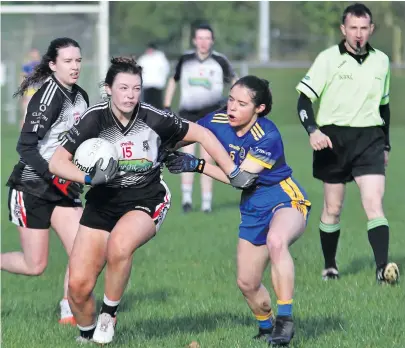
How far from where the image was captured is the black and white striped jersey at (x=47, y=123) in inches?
328

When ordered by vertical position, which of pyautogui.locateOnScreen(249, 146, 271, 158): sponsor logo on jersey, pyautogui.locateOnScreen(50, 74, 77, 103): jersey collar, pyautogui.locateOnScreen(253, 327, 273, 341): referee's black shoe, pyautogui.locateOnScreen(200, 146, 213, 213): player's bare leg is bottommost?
pyautogui.locateOnScreen(200, 146, 213, 213): player's bare leg

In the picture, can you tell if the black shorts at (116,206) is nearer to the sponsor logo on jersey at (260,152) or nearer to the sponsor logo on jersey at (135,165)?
the sponsor logo on jersey at (135,165)

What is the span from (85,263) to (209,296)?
82.5 inches

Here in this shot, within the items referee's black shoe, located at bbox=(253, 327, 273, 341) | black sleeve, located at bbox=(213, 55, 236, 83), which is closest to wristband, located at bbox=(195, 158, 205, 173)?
referee's black shoe, located at bbox=(253, 327, 273, 341)

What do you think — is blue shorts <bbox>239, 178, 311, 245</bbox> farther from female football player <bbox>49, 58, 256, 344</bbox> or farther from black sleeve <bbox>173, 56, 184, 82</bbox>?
black sleeve <bbox>173, 56, 184, 82</bbox>

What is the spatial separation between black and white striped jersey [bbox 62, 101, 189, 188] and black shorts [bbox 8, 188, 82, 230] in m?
1.26

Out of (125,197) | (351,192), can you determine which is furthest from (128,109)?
(351,192)

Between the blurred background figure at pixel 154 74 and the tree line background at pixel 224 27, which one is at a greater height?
the tree line background at pixel 224 27

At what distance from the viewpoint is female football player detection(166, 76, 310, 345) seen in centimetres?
757

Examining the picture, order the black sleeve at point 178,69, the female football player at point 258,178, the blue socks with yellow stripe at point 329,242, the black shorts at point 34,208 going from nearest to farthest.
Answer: the female football player at point 258,178 < the black shorts at point 34,208 < the blue socks with yellow stripe at point 329,242 < the black sleeve at point 178,69

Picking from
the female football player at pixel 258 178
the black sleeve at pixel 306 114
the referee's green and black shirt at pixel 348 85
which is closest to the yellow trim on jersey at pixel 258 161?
the female football player at pixel 258 178

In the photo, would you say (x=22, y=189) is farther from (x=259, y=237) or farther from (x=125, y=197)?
(x=259, y=237)

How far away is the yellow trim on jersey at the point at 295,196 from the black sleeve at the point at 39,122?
1.79 m

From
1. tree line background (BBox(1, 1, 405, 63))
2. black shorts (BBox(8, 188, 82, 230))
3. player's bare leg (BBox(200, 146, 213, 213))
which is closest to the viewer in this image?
black shorts (BBox(8, 188, 82, 230))
